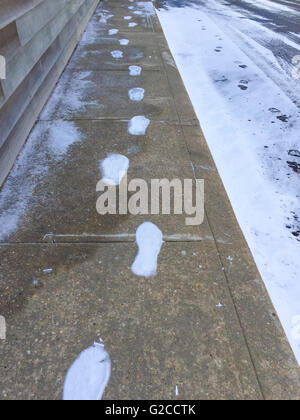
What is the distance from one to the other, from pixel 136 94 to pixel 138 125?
65cm

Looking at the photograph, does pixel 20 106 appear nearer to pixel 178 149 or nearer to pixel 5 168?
pixel 5 168

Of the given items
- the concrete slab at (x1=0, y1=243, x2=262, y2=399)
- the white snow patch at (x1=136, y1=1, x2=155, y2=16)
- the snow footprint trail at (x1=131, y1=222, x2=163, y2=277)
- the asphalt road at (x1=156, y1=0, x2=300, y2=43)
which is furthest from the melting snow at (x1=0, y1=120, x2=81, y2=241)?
the asphalt road at (x1=156, y1=0, x2=300, y2=43)

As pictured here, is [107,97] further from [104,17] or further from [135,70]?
[104,17]

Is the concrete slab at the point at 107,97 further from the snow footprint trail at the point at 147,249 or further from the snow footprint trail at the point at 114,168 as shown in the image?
the snow footprint trail at the point at 147,249

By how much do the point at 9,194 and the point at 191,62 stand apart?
11.5ft

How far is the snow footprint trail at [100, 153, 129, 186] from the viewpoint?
74.7 inches

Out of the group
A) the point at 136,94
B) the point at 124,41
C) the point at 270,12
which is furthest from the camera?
the point at 270,12

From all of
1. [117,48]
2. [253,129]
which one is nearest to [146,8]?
[117,48]

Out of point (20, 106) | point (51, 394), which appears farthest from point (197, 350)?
point (20, 106)

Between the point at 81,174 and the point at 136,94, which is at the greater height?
the point at 136,94

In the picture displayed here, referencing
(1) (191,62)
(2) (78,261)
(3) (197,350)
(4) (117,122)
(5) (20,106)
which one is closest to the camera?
(3) (197,350)

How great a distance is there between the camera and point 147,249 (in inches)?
59.0

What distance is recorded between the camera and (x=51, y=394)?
997mm

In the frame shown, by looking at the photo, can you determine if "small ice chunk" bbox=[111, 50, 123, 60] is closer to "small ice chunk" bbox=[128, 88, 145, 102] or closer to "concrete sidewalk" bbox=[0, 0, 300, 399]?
"small ice chunk" bbox=[128, 88, 145, 102]
